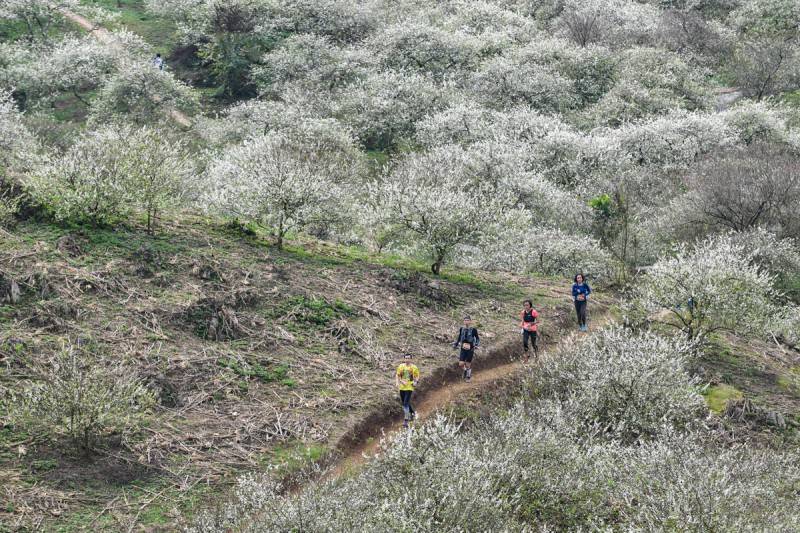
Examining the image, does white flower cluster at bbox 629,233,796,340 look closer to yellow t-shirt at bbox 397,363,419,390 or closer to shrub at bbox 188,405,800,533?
shrub at bbox 188,405,800,533

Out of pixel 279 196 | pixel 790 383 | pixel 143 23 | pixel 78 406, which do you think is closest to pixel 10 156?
pixel 279 196

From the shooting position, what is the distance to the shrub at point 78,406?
513 inches

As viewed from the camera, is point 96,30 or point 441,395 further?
point 96,30

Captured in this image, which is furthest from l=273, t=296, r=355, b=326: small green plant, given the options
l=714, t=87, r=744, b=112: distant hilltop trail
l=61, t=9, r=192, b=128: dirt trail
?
l=714, t=87, r=744, b=112: distant hilltop trail

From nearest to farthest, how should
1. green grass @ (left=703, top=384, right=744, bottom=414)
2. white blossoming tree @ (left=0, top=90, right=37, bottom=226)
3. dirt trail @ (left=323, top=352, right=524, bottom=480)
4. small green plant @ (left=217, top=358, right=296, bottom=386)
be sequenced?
dirt trail @ (left=323, top=352, right=524, bottom=480)
small green plant @ (left=217, top=358, right=296, bottom=386)
white blossoming tree @ (left=0, top=90, right=37, bottom=226)
green grass @ (left=703, top=384, right=744, bottom=414)

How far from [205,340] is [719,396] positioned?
14.6 meters

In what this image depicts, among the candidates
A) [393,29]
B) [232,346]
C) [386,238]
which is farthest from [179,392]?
[393,29]

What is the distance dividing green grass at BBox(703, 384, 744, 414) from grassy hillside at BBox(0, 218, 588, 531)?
19.2 ft

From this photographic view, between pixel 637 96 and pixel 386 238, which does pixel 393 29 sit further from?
pixel 386 238

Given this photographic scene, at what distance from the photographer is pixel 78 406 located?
42.7ft

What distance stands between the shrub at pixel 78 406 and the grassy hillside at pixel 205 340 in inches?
12.9

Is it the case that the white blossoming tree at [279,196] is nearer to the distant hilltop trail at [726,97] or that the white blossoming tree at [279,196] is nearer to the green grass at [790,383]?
the green grass at [790,383]

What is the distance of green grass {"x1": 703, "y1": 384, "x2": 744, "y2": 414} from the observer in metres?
20.4

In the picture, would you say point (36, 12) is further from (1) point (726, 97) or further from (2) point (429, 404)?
(2) point (429, 404)
